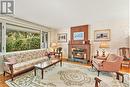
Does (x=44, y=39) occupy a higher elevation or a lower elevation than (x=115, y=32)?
lower

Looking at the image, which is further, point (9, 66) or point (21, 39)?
point (21, 39)

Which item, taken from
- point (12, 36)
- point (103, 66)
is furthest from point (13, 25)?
point (103, 66)

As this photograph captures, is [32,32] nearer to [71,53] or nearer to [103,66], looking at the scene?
[71,53]

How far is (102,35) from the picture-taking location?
5.45 metres

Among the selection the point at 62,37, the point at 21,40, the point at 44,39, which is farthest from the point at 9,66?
the point at 62,37

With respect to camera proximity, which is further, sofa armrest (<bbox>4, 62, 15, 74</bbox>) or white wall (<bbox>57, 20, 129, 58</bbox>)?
white wall (<bbox>57, 20, 129, 58</bbox>)

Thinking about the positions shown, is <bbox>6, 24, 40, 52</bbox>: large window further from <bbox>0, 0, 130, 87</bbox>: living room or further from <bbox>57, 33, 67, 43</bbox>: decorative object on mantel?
<bbox>57, 33, 67, 43</bbox>: decorative object on mantel

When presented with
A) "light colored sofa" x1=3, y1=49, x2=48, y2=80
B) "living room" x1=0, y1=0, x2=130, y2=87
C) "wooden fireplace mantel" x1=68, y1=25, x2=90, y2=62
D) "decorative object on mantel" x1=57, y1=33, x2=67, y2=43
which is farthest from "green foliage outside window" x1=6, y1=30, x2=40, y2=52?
"wooden fireplace mantel" x1=68, y1=25, x2=90, y2=62

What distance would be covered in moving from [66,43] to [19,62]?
12.4 ft

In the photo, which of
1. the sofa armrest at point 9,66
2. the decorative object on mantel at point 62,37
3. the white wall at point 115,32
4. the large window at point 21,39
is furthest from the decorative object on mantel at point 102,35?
the sofa armrest at point 9,66

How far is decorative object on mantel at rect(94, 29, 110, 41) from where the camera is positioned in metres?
5.30

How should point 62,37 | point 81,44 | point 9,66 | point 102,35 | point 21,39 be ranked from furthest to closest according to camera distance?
point 62,37 → point 81,44 → point 102,35 → point 21,39 → point 9,66

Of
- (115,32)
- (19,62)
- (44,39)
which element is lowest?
(19,62)

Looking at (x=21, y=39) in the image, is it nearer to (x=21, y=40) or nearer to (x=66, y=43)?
(x=21, y=40)
